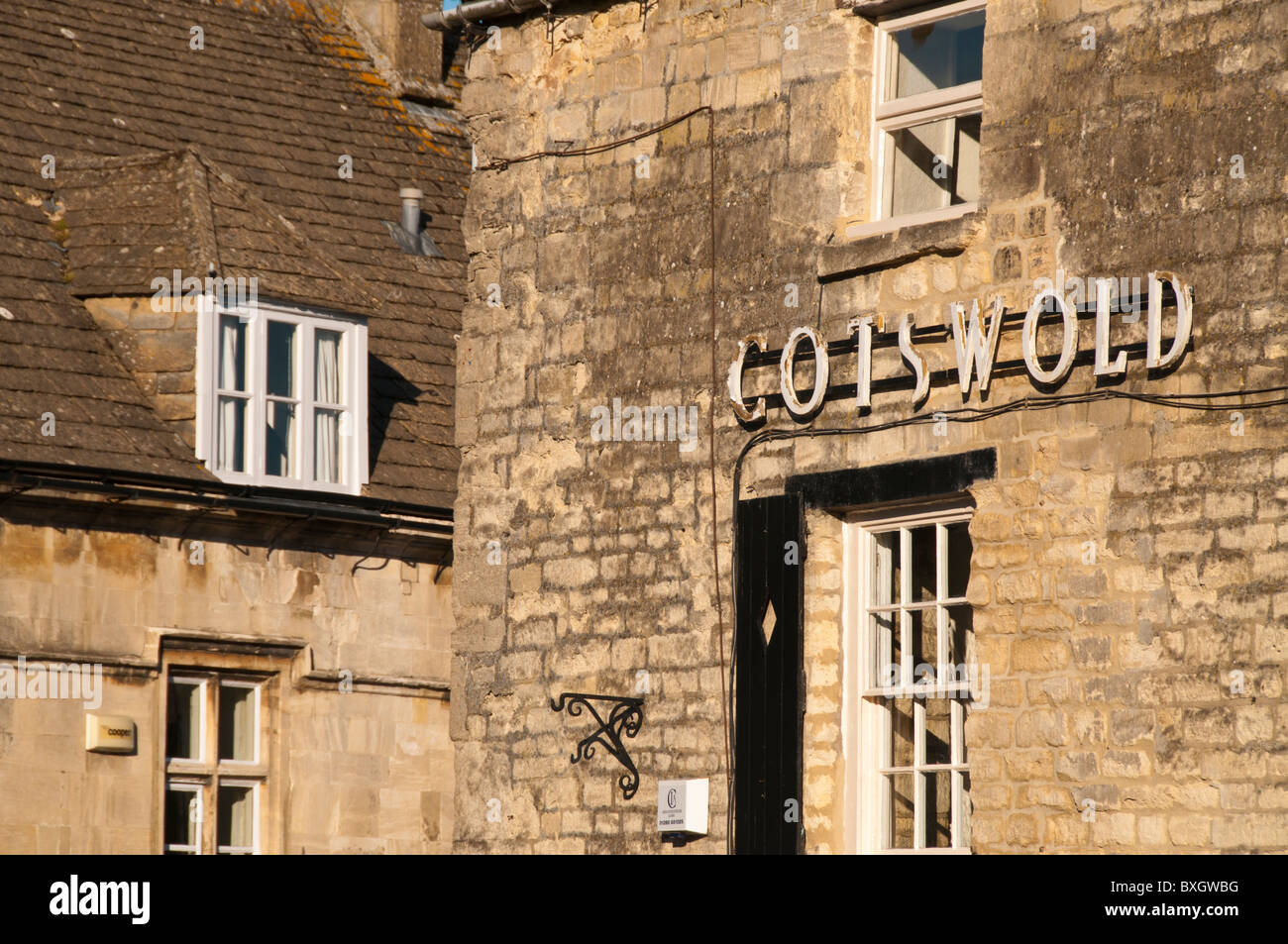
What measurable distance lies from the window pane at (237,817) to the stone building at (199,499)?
0.8 inches

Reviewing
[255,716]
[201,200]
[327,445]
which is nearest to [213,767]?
[255,716]

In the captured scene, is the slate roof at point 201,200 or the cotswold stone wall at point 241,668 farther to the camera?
the slate roof at point 201,200

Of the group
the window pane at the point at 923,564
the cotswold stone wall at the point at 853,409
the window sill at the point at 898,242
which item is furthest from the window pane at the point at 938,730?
the window sill at the point at 898,242

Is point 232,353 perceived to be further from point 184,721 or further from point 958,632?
point 958,632

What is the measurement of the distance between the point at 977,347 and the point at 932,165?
1.18m

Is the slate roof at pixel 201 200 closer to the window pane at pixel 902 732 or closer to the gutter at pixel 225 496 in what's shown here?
the gutter at pixel 225 496

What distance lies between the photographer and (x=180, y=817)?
15188 millimetres

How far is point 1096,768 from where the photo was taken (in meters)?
9.77

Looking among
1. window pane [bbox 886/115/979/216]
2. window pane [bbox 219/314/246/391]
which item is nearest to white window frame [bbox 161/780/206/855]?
window pane [bbox 219/314/246/391]

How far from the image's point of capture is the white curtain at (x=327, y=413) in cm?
1599

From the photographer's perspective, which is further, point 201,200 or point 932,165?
point 201,200

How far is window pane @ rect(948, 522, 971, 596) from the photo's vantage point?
34.8 ft

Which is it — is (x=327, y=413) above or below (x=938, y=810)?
above

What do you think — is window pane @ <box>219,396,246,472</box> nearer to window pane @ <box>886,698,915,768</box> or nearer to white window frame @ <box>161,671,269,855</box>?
white window frame @ <box>161,671,269,855</box>
